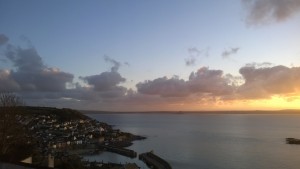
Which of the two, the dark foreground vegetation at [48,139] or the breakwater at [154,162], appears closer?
the dark foreground vegetation at [48,139]

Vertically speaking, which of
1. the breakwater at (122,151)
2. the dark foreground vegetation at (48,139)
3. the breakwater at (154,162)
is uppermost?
the dark foreground vegetation at (48,139)

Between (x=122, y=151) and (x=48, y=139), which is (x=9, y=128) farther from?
(x=48, y=139)

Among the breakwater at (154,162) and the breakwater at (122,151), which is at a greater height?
the breakwater at (122,151)

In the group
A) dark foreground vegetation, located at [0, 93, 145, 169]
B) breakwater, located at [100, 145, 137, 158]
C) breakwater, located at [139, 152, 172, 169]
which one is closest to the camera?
dark foreground vegetation, located at [0, 93, 145, 169]

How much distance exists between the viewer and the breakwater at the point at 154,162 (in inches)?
1989

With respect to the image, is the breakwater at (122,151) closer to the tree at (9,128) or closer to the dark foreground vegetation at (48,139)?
the dark foreground vegetation at (48,139)

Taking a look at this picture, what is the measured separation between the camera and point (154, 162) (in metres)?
53.8

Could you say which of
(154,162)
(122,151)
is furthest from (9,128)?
(122,151)

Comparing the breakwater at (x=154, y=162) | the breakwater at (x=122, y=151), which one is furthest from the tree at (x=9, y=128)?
the breakwater at (x=122, y=151)

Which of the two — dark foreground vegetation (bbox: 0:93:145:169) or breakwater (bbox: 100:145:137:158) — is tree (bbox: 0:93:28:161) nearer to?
dark foreground vegetation (bbox: 0:93:145:169)

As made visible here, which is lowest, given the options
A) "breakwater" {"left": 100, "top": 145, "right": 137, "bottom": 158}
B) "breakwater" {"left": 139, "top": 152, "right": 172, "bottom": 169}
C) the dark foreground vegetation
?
"breakwater" {"left": 139, "top": 152, "right": 172, "bottom": 169}

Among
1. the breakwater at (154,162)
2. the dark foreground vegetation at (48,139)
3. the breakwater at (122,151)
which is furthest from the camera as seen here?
the breakwater at (122,151)

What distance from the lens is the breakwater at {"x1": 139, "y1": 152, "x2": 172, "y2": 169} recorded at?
50519 millimetres

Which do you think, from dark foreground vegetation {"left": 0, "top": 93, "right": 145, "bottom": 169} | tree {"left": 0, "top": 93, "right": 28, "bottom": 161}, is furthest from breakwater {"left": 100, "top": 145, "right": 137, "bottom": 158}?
tree {"left": 0, "top": 93, "right": 28, "bottom": 161}
